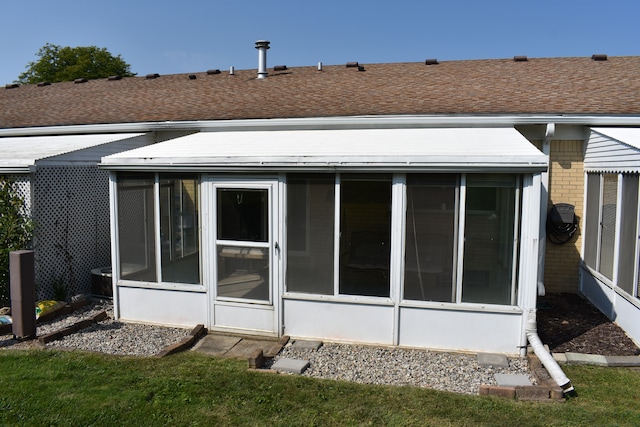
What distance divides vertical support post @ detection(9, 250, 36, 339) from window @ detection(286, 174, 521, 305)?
408cm

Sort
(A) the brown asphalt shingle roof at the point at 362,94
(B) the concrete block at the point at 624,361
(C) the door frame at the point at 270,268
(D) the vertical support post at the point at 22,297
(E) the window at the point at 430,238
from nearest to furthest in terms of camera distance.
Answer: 1. (B) the concrete block at the point at 624,361
2. (E) the window at the point at 430,238
3. (D) the vertical support post at the point at 22,297
4. (C) the door frame at the point at 270,268
5. (A) the brown asphalt shingle roof at the point at 362,94

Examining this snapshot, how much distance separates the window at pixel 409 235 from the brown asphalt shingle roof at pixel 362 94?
3133 millimetres

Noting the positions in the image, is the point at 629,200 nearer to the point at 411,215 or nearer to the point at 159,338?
the point at 411,215

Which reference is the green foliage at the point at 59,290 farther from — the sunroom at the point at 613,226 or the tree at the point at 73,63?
the tree at the point at 73,63

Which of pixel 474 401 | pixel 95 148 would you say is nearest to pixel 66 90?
pixel 95 148

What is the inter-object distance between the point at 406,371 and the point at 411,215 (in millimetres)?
2262

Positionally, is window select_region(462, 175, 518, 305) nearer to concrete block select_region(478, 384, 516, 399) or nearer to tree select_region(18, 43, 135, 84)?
concrete block select_region(478, 384, 516, 399)

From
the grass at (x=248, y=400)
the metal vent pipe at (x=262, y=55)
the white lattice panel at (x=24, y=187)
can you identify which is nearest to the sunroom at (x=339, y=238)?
the grass at (x=248, y=400)

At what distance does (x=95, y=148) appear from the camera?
34.8 feet

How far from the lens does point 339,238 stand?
25.2 feet

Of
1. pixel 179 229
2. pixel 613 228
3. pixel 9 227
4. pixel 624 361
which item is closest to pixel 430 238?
pixel 624 361

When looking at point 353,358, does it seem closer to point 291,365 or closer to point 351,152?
point 291,365

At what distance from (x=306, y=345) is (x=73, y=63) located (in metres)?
40.1

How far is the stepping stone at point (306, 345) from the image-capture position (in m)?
7.57
